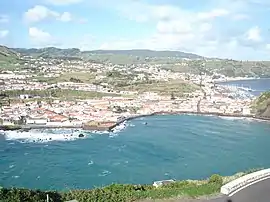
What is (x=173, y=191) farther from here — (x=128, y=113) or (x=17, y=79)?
(x=17, y=79)

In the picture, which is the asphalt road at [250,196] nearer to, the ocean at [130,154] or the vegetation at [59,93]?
the ocean at [130,154]

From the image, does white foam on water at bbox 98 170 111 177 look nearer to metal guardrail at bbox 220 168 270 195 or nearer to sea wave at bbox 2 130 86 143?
sea wave at bbox 2 130 86 143

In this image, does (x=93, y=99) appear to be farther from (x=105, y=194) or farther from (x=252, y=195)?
(x=252, y=195)

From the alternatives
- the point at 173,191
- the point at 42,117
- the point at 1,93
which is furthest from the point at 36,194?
the point at 1,93

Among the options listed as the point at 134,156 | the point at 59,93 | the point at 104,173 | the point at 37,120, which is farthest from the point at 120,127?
the point at 59,93

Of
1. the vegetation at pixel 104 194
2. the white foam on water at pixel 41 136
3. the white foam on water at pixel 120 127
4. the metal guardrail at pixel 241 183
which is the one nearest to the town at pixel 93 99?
the white foam on water at pixel 120 127

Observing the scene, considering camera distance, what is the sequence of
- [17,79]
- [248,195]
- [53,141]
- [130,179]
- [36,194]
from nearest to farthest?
[36,194]
[248,195]
[130,179]
[53,141]
[17,79]
